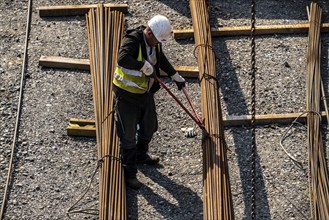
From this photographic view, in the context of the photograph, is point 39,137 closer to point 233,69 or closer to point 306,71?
point 233,69

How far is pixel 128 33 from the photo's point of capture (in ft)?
32.6

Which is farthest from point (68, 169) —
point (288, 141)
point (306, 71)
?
point (306, 71)

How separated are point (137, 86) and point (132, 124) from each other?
0.48 metres

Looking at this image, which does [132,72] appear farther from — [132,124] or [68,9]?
[68,9]

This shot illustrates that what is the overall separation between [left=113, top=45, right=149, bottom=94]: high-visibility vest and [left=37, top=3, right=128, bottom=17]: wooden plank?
10.7 ft

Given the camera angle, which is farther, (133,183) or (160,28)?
(133,183)

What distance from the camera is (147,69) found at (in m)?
9.91

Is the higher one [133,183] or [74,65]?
[74,65]

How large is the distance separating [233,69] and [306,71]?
1000mm

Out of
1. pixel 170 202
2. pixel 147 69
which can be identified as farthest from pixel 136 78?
pixel 170 202

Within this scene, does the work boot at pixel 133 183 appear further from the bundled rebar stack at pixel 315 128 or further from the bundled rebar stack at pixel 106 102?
the bundled rebar stack at pixel 315 128

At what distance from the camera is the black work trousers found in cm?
1023

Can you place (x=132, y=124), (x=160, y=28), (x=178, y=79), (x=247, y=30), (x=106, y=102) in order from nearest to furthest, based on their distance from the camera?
(x=160, y=28), (x=132, y=124), (x=178, y=79), (x=106, y=102), (x=247, y=30)

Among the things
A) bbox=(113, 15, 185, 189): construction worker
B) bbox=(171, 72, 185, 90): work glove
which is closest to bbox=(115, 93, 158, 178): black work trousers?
bbox=(113, 15, 185, 189): construction worker
